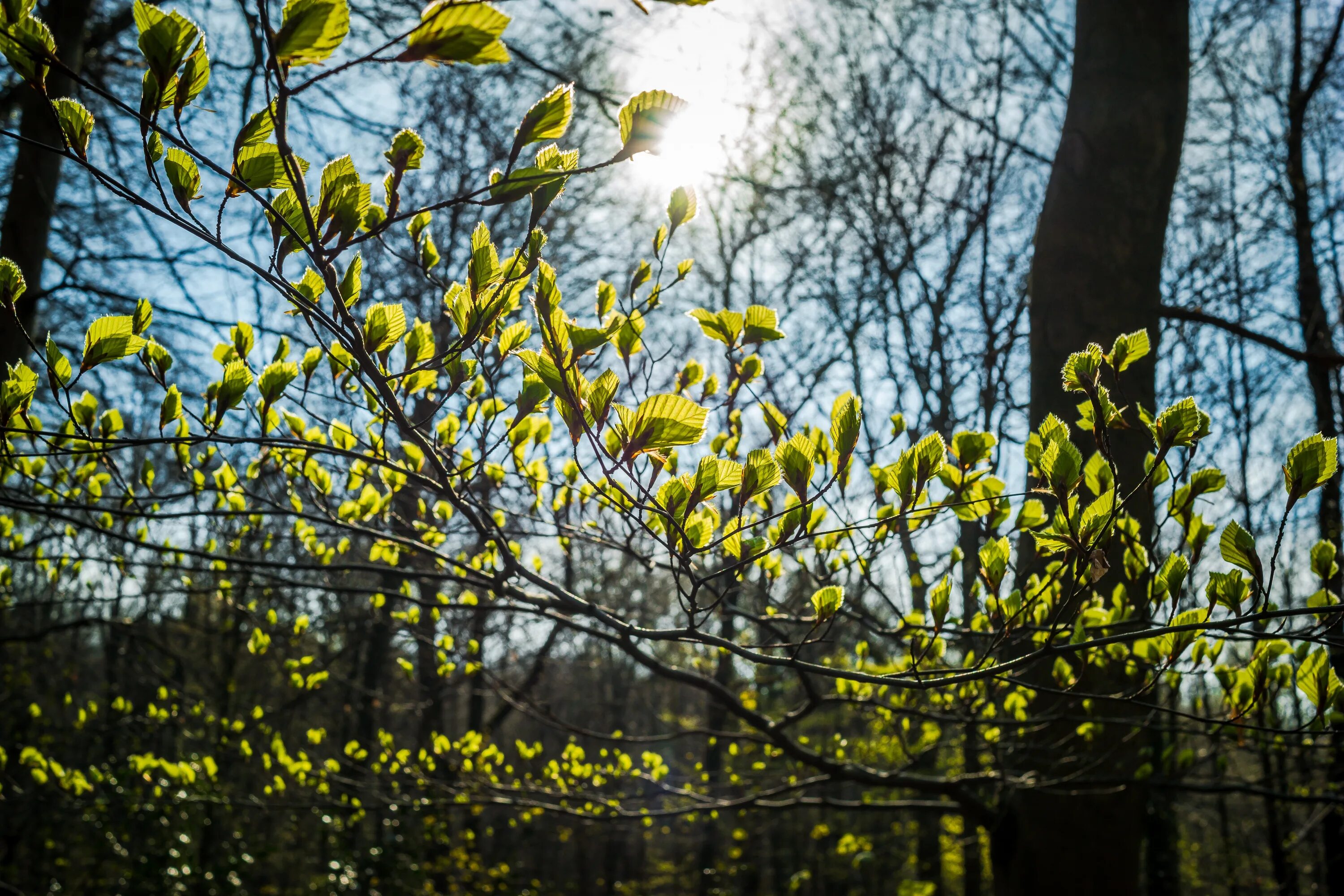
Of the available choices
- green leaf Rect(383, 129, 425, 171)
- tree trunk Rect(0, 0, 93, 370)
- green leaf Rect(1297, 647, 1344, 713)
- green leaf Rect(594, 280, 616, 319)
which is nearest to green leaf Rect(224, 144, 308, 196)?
green leaf Rect(383, 129, 425, 171)

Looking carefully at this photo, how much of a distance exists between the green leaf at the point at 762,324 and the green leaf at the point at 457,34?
0.69 metres

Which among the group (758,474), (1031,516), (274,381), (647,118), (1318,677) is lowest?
(1318,677)

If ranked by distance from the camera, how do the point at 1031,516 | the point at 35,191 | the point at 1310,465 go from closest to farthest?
1. the point at 1310,465
2. the point at 1031,516
3. the point at 35,191

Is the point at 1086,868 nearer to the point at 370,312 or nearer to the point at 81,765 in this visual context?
the point at 370,312

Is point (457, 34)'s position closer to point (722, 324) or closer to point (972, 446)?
point (722, 324)

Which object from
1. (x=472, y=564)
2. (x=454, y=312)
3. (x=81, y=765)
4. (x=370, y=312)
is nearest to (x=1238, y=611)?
(x=454, y=312)

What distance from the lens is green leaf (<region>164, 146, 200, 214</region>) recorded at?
98 cm

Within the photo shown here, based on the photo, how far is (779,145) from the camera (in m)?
5.86

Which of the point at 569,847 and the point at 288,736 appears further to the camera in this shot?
the point at 569,847

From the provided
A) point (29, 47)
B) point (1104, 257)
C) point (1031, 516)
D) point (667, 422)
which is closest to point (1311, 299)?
point (1104, 257)

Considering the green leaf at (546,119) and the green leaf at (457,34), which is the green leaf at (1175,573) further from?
→ the green leaf at (457,34)

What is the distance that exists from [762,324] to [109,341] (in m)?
1.08

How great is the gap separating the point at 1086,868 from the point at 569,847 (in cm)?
2765

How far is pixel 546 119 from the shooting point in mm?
939
